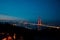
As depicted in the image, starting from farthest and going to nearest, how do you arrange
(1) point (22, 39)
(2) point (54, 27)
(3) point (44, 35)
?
(1) point (22, 39)
(3) point (44, 35)
(2) point (54, 27)

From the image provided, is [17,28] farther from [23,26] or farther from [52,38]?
[52,38]

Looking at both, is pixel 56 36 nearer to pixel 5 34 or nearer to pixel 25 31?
pixel 25 31

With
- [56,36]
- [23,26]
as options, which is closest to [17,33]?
[23,26]

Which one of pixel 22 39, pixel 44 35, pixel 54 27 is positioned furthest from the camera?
pixel 22 39

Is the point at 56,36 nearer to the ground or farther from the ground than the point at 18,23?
nearer to the ground

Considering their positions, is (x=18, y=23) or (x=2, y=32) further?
(x=2, y=32)

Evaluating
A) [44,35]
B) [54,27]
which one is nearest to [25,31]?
[44,35]
